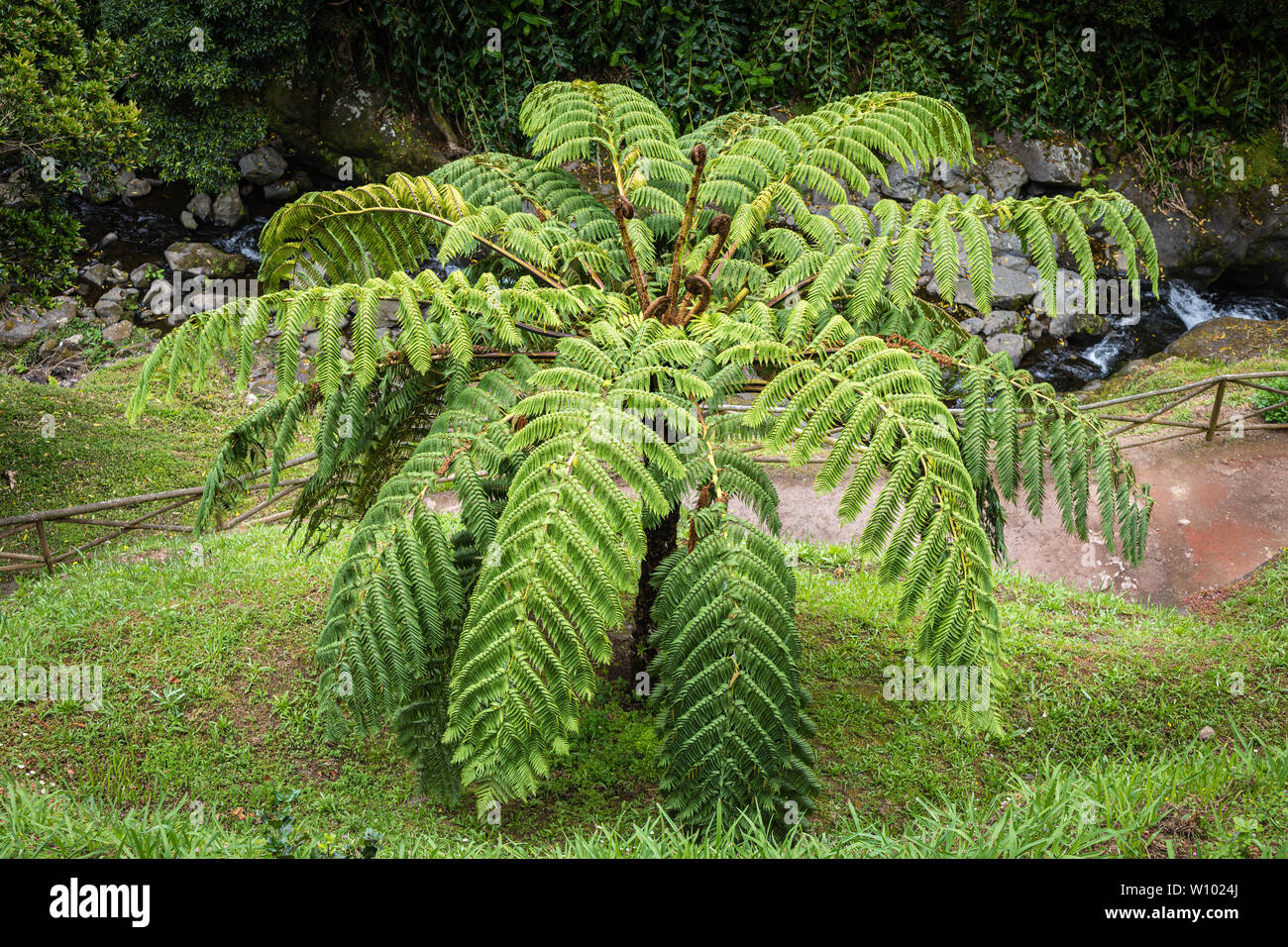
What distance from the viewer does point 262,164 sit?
1251 centimetres

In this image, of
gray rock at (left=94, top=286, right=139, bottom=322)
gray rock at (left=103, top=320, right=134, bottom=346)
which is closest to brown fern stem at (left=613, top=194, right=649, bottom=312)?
gray rock at (left=103, top=320, right=134, bottom=346)

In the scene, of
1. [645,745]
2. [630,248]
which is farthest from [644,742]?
[630,248]

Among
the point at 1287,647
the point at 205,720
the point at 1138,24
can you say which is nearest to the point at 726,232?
the point at 205,720

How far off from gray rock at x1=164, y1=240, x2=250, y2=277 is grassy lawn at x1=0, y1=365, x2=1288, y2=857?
6753mm

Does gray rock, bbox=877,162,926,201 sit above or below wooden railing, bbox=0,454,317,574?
above

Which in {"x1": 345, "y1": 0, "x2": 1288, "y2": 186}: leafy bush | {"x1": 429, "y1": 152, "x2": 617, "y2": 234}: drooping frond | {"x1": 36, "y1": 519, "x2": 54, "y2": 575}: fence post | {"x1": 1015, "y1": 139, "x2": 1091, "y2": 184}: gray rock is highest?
{"x1": 345, "y1": 0, "x2": 1288, "y2": 186}: leafy bush

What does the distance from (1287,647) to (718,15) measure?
9.82m

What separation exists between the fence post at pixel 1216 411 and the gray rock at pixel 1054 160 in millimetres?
5190

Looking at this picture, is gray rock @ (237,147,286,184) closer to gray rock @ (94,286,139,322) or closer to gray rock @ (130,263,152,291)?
gray rock @ (130,263,152,291)

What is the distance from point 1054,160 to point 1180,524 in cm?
684

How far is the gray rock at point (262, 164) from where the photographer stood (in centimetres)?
1249

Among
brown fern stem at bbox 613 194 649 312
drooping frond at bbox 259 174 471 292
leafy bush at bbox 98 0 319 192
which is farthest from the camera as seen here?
leafy bush at bbox 98 0 319 192

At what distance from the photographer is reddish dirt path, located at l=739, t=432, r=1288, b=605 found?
676 cm

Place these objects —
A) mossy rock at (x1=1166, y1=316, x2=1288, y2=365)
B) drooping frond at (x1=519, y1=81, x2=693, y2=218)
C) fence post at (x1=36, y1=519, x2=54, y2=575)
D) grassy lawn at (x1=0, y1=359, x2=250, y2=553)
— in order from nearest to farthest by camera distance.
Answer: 1. drooping frond at (x1=519, y1=81, x2=693, y2=218)
2. fence post at (x1=36, y1=519, x2=54, y2=575)
3. grassy lawn at (x1=0, y1=359, x2=250, y2=553)
4. mossy rock at (x1=1166, y1=316, x2=1288, y2=365)
